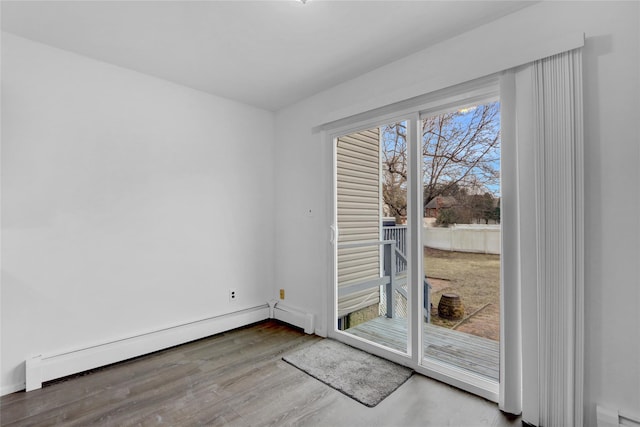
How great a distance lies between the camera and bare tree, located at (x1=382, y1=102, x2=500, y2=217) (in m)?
2.13

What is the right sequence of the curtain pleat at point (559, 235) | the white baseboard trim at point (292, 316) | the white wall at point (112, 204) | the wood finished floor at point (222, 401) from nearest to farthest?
1. the curtain pleat at point (559, 235)
2. the wood finished floor at point (222, 401)
3. the white wall at point (112, 204)
4. the white baseboard trim at point (292, 316)

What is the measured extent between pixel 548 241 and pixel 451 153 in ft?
2.95

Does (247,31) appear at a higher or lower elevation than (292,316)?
higher

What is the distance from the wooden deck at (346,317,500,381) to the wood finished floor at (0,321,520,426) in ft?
0.69

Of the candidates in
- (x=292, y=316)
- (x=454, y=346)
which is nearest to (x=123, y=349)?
(x=292, y=316)

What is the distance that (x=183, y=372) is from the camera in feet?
7.91

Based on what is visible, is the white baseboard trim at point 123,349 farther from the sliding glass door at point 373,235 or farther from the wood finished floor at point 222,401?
the sliding glass door at point 373,235

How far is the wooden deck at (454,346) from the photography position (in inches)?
84.7

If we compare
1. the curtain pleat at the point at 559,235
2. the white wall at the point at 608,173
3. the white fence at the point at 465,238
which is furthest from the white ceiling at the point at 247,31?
the white fence at the point at 465,238

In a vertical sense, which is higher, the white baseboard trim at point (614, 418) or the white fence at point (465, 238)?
the white fence at point (465, 238)

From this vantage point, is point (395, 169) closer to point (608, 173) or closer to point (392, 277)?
point (392, 277)

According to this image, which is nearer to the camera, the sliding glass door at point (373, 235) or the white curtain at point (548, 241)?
the white curtain at point (548, 241)

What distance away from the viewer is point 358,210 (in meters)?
2.99

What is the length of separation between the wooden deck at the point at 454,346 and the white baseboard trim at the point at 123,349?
1.54 metres
